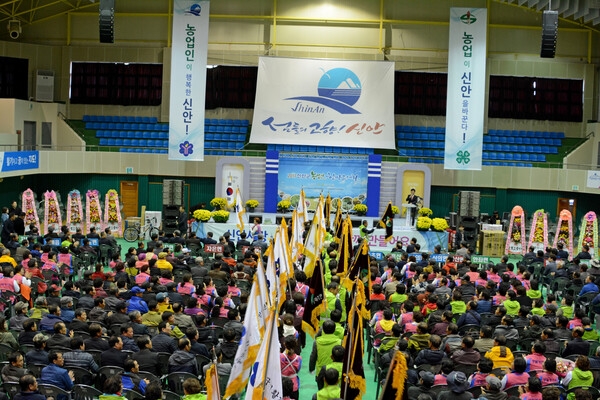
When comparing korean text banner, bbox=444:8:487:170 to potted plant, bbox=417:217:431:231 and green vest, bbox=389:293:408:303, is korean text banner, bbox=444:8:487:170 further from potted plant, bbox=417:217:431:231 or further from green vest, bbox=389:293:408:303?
green vest, bbox=389:293:408:303

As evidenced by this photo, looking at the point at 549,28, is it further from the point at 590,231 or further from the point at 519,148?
the point at 519,148

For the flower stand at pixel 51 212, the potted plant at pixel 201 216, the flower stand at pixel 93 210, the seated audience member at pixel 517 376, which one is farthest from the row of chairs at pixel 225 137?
the seated audience member at pixel 517 376

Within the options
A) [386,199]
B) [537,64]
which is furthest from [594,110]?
[386,199]

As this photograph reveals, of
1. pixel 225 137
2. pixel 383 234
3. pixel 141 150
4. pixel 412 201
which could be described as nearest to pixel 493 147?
pixel 412 201

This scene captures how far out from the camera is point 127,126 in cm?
3888

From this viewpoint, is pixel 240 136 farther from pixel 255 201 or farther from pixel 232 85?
pixel 255 201

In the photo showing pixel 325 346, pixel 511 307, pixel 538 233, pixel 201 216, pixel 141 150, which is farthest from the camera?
pixel 141 150

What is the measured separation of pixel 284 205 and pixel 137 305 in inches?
769

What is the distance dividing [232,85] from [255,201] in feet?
24.6

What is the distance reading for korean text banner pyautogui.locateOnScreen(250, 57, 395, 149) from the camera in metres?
36.6

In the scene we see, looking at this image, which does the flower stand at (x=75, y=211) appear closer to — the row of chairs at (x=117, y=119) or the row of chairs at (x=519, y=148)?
the row of chairs at (x=117, y=119)

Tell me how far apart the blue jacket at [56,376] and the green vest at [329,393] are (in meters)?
3.25

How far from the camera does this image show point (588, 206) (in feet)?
121

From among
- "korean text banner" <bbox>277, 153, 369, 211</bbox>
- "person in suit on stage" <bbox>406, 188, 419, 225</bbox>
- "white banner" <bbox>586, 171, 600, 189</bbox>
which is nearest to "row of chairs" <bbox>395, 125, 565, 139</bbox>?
"korean text banner" <bbox>277, 153, 369, 211</bbox>
